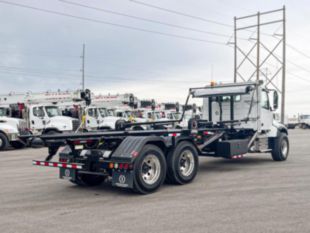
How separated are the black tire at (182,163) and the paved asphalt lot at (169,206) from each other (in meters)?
0.19

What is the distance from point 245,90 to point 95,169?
5.51 metres

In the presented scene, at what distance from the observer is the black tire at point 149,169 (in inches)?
268

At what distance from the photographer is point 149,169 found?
727 cm

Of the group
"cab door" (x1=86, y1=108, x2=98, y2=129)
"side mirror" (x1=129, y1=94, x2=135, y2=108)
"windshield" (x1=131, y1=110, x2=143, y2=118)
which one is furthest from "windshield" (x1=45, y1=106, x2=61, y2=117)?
"windshield" (x1=131, y1=110, x2=143, y2=118)

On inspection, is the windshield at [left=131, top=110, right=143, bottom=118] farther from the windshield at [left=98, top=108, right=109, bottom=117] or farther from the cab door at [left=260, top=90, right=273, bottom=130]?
the cab door at [left=260, top=90, right=273, bottom=130]

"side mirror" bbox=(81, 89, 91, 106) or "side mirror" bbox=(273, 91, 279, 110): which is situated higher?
"side mirror" bbox=(81, 89, 91, 106)

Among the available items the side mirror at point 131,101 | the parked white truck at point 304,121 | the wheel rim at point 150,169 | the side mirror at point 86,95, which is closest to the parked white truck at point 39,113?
the side mirror at point 86,95

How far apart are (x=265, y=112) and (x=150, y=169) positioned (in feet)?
18.7

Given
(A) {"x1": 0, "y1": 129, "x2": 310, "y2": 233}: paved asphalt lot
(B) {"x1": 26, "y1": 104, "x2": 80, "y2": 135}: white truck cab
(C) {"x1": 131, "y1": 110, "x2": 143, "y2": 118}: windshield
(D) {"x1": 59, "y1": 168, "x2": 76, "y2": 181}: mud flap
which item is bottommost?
(A) {"x1": 0, "y1": 129, "x2": 310, "y2": 233}: paved asphalt lot

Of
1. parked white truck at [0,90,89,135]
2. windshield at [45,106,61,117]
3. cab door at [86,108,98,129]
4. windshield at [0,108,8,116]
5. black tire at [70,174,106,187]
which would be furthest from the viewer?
cab door at [86,108,98,129]

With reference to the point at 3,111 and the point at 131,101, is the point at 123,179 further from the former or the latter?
the point at 131,101

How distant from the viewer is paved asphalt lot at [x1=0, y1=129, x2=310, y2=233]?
5.07m

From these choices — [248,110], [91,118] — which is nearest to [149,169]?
[248,110]

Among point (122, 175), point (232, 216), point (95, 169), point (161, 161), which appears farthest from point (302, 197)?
point (95, 169)
